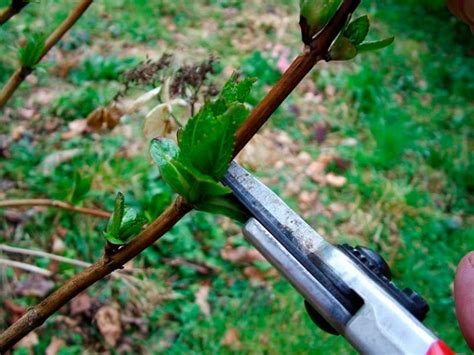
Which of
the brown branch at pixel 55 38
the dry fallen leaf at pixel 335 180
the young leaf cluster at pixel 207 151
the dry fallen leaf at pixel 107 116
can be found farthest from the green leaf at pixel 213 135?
the dry fallen leaf at pixel 335 180

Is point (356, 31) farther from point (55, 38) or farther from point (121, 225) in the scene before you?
point (55, 38)

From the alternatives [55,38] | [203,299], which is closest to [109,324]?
[203,299]

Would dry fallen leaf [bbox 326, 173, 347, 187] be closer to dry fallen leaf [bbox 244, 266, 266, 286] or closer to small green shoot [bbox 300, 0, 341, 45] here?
dry fallen leaf [bbox 244, 266, 266, 286]

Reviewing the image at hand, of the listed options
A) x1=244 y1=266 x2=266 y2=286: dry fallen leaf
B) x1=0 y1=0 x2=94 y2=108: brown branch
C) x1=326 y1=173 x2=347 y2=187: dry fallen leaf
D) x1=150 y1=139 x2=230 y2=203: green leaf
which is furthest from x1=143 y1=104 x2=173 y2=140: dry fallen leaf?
x1=326 y1=173 x2=347 y2=187: dry fallen leaf

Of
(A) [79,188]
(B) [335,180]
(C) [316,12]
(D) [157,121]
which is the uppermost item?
(C) [316,12]

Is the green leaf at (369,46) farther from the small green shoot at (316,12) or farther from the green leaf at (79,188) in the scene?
the green leaf at (79,188)

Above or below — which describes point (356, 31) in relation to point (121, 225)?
above
